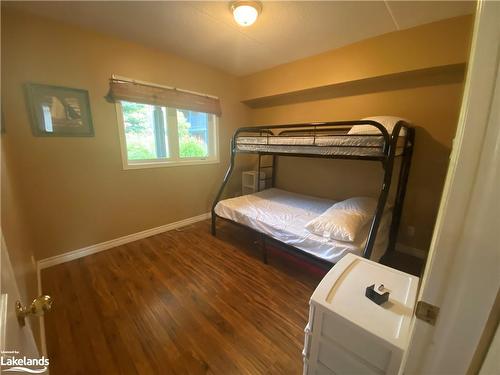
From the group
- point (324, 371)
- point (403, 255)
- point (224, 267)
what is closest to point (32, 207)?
point (224, 267)

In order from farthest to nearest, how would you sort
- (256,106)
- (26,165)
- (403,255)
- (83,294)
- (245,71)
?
(256,106)
(245,71)
(403,255)
(26,165)
(83,294)

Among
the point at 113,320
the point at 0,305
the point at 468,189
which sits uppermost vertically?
the point at 468,189

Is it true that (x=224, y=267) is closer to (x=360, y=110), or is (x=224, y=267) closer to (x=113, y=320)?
(x=113, y=320)

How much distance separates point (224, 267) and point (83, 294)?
3.97ft

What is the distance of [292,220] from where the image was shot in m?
2.07

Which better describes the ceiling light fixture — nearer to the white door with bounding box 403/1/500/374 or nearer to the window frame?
the window frame

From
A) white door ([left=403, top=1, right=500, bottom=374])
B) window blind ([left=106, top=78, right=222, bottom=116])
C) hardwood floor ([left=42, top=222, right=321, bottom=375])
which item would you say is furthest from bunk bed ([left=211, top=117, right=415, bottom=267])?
white door ([left=403, top=1, right=500, bottom=374])

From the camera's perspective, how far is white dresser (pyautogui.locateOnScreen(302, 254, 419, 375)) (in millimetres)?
692

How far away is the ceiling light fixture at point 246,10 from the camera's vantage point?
5.29 feet

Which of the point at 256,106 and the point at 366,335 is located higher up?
the point at 256,106

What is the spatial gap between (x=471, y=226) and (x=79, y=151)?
2796 mm

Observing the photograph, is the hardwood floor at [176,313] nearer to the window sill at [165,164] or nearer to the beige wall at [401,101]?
the window sill at [165,164]

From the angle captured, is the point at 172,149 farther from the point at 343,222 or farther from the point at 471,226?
the point at 471,226

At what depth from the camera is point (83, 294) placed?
168 cm
